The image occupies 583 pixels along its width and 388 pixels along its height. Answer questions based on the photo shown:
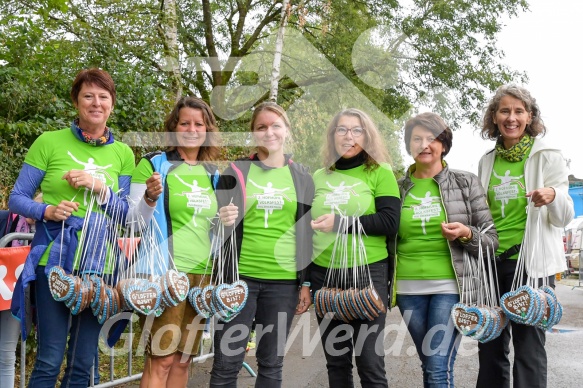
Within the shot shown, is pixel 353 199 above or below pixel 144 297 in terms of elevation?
above

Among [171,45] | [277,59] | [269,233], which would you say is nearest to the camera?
[269,233]

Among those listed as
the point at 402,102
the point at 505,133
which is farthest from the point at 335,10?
the point at 505,133

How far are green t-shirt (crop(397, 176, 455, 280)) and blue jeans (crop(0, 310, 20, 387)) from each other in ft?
7.42

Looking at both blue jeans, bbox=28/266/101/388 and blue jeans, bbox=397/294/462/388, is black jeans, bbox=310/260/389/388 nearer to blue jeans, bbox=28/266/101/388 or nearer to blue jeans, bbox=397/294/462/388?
blue jeans, bbox=397/294/462/388

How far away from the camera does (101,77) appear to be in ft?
10.2

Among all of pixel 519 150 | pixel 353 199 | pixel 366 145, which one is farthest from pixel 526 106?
pixel 353 199

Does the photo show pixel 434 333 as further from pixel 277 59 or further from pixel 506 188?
pixel 277 59

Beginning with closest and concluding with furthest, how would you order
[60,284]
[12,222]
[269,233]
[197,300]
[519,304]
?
[60,284], [519,304], [197,300], [269,233], [12,222]

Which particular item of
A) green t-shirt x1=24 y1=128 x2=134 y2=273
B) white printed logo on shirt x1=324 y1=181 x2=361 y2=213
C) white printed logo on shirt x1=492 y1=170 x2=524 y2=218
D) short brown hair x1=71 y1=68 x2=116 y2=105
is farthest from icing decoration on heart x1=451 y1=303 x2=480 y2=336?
short brown hair x1=71 y1=68 x2=116 y2=105

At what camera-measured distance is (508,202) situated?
3342 millimetres

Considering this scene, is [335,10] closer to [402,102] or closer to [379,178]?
[402,102]

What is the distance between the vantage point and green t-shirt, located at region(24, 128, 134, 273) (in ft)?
9.68

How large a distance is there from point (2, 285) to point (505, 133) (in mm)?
2991

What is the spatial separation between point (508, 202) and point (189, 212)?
1.77 m
